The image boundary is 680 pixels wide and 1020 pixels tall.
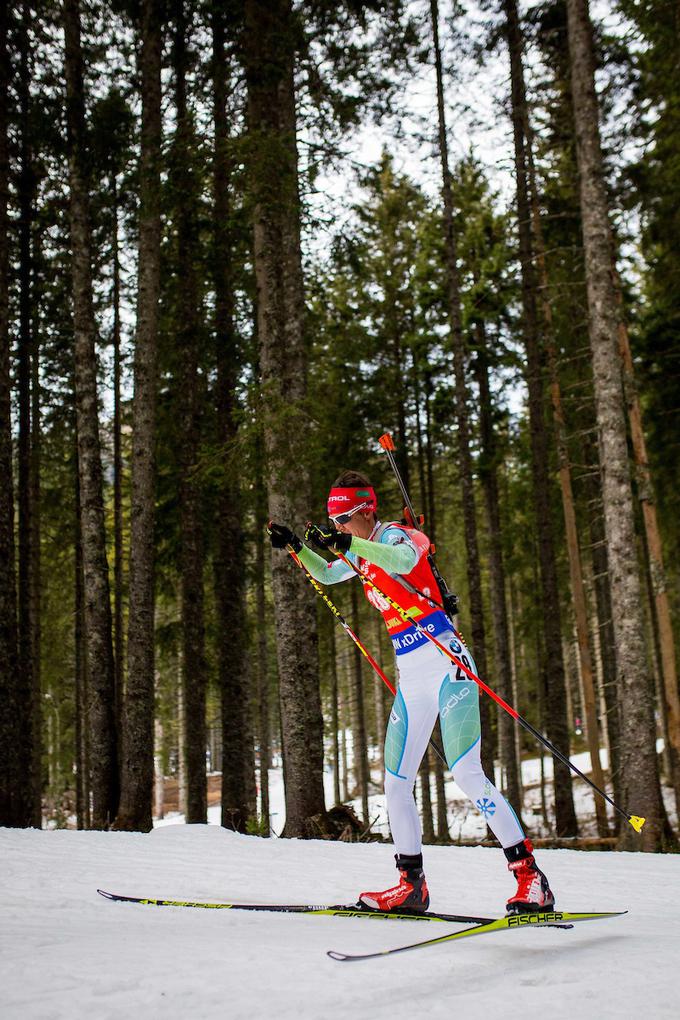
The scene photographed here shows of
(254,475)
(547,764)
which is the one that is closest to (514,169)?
(254,475)

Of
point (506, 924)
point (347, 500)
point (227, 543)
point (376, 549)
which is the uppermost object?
point (227, 543)

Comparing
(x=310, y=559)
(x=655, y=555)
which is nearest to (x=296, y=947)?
(x=310, y=559)

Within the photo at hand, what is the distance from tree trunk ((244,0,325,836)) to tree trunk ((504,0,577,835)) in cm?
622

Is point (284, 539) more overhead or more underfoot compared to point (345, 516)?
more underfoot

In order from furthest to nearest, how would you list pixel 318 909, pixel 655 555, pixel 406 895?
pixel 655 555 → pixel 318 909 → pixel 406 895

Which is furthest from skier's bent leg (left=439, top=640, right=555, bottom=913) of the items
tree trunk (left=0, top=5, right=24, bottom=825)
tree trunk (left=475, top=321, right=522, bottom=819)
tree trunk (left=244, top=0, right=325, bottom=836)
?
tree trunk (left=475, top=321, right=522, bottom=819)

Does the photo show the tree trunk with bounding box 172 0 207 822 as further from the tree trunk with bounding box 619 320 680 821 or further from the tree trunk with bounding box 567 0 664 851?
the tree trunk with bounding box 619 320 680 821

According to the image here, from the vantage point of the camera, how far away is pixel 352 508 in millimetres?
5051

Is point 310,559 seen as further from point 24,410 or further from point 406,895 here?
point 24,410

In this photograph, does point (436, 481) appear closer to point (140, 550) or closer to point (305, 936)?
point (140, 550)

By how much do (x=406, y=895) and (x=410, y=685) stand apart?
4.26 feet

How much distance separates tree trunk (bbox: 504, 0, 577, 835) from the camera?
15430mm

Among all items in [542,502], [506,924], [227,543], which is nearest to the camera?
[506,924]

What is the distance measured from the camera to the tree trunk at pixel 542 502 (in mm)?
15430
